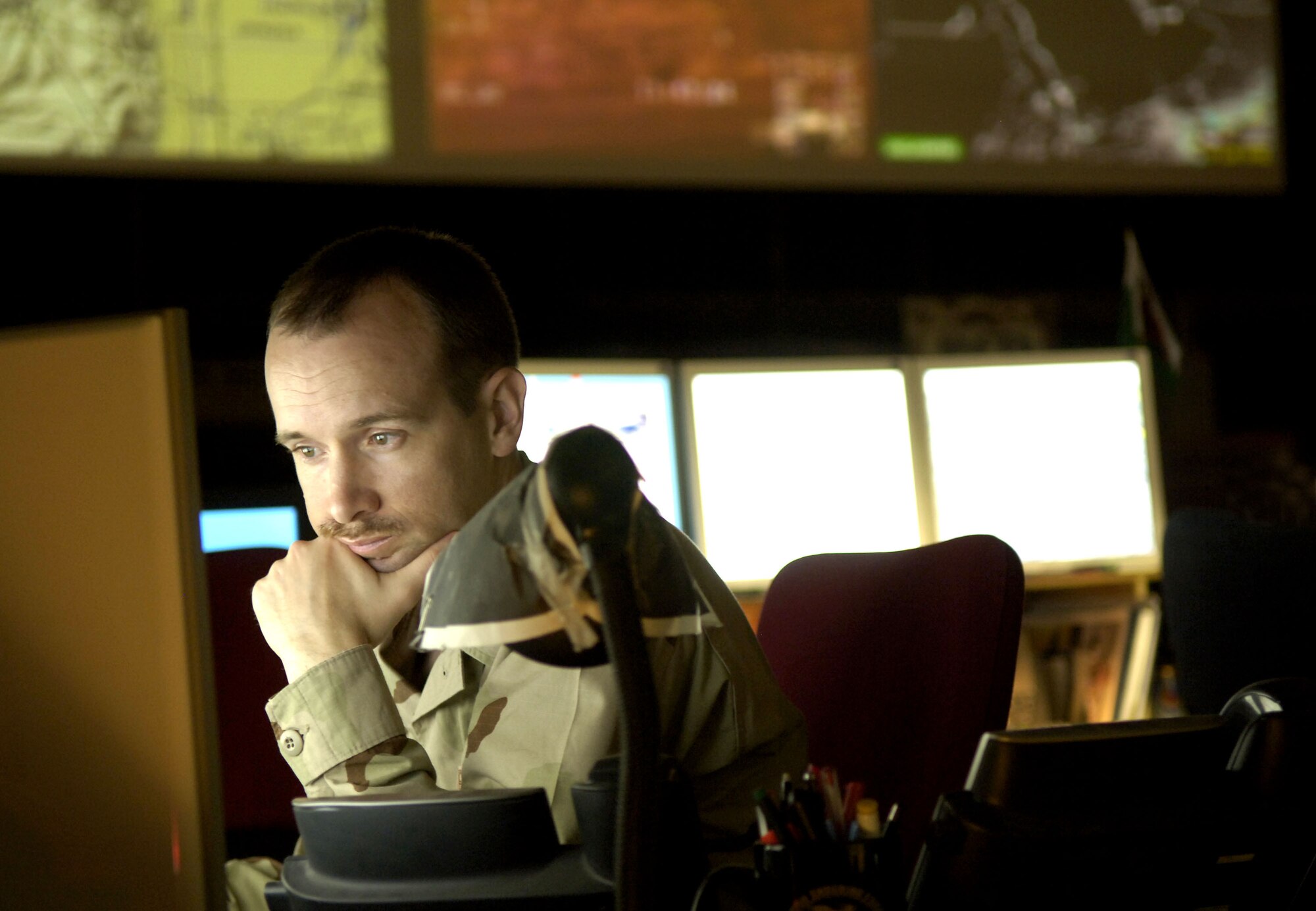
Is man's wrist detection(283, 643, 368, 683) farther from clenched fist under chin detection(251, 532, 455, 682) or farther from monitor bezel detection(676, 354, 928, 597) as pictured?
monitor bezel detection(676, 354, 928, 597)

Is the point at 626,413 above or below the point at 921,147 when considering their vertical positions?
below

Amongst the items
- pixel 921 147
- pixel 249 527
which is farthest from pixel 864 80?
pixel 249 527

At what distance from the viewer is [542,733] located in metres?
0.96

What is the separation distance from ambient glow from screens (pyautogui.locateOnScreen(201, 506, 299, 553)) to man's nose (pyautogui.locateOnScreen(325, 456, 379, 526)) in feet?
4.91

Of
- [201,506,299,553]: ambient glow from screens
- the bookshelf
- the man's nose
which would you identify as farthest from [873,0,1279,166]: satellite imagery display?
the man's nose

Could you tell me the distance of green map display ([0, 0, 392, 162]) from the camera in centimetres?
301

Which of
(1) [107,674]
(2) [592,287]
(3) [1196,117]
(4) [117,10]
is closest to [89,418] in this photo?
(1) [107,674]

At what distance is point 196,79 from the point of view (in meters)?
3.12

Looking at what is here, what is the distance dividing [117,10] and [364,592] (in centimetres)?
258

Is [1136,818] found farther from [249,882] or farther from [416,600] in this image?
[249,882]

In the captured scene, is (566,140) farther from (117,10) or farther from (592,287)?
(117,10)

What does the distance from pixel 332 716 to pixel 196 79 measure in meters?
2.64

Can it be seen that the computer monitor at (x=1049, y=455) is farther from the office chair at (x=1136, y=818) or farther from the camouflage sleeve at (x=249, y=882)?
the office chair at (x=1136, y=818)

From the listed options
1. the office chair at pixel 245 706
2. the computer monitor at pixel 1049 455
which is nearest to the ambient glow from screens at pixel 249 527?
the office chair at pixel 245 706
